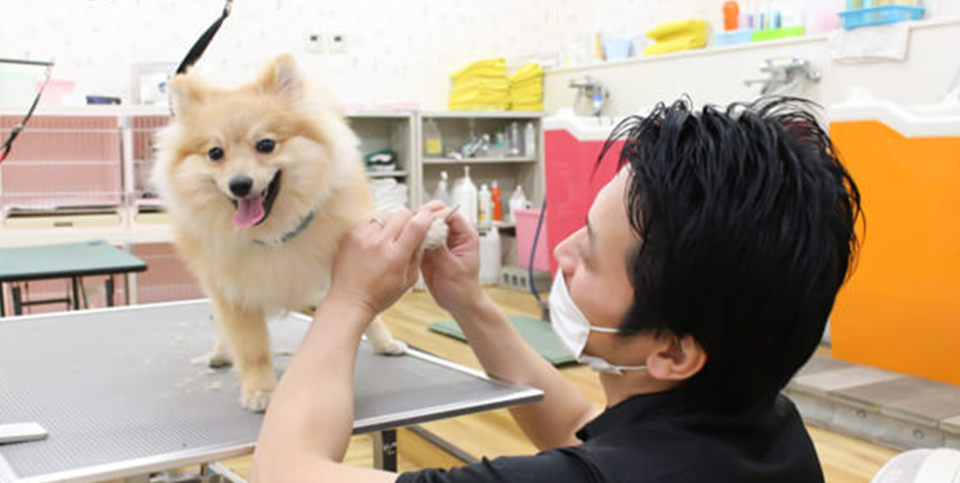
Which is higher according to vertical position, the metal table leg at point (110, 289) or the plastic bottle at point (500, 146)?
the plastic bottle at point (500, 146)

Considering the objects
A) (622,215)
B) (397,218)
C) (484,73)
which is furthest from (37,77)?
(622,215)

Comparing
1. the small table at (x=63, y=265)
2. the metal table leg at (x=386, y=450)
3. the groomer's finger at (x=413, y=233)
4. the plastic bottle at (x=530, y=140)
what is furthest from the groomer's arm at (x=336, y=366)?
the plastic bottle at (x=530, y=140)

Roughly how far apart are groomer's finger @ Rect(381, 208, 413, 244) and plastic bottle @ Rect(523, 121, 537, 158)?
4537mm

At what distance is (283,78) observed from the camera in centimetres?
133

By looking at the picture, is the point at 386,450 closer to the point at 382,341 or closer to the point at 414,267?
the point at 382,341

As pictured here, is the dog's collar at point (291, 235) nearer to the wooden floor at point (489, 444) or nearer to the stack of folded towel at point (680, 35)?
the wooden floor at point (489, 444)

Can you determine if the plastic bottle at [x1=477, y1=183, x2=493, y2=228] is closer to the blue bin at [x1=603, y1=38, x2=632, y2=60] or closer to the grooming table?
the blue bin at [x1=603, y1=38, x2=632, y2=60]

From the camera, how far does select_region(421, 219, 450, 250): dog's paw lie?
1.12 metres

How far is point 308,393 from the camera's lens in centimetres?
87

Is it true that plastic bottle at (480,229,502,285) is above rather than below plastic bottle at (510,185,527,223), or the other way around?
below

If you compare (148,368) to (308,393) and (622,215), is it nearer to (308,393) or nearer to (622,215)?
(308,393)

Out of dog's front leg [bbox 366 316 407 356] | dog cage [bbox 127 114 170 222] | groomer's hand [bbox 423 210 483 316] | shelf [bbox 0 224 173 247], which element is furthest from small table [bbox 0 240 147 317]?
groomer's hand [bbox 423 210 483 316]

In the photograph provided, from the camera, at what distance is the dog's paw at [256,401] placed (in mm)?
1128

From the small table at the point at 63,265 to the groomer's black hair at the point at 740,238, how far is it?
2240 mm
